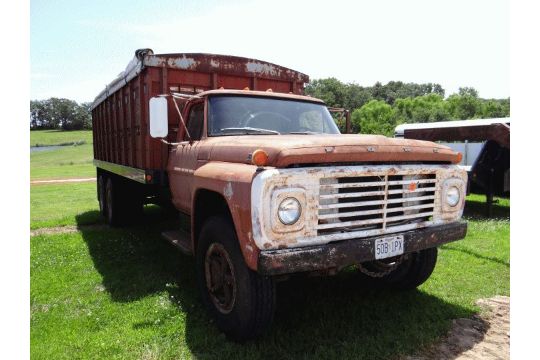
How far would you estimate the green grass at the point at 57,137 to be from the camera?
54.8 meters

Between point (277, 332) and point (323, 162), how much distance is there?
158 cm

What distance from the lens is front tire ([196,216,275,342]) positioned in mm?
3125

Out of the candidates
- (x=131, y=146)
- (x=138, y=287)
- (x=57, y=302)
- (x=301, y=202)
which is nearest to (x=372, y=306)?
(x=301, y=202)

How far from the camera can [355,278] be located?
491cm

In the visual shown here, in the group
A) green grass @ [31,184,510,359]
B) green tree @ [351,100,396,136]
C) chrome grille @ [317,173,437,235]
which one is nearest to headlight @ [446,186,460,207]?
chrome grille @ [317,173,437,235]

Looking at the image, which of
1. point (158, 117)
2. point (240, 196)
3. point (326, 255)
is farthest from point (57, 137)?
point (326, 255)

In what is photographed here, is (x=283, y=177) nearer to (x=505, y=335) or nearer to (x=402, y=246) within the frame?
(x=402, y=246)

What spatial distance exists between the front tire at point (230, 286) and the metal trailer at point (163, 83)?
2104 mm

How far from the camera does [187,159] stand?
455cm

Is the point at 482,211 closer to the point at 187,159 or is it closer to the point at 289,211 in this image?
the point at 187,159

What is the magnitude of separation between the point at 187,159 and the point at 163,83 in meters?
1.45

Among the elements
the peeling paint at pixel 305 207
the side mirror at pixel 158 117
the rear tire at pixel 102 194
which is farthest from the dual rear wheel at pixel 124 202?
the peeling paint at pixel 305 207

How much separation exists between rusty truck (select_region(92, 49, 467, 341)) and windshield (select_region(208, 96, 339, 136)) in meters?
0.01

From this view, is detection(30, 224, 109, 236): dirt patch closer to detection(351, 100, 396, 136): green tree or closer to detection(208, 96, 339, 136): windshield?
detection(208, 96, 339, 136): windshield
